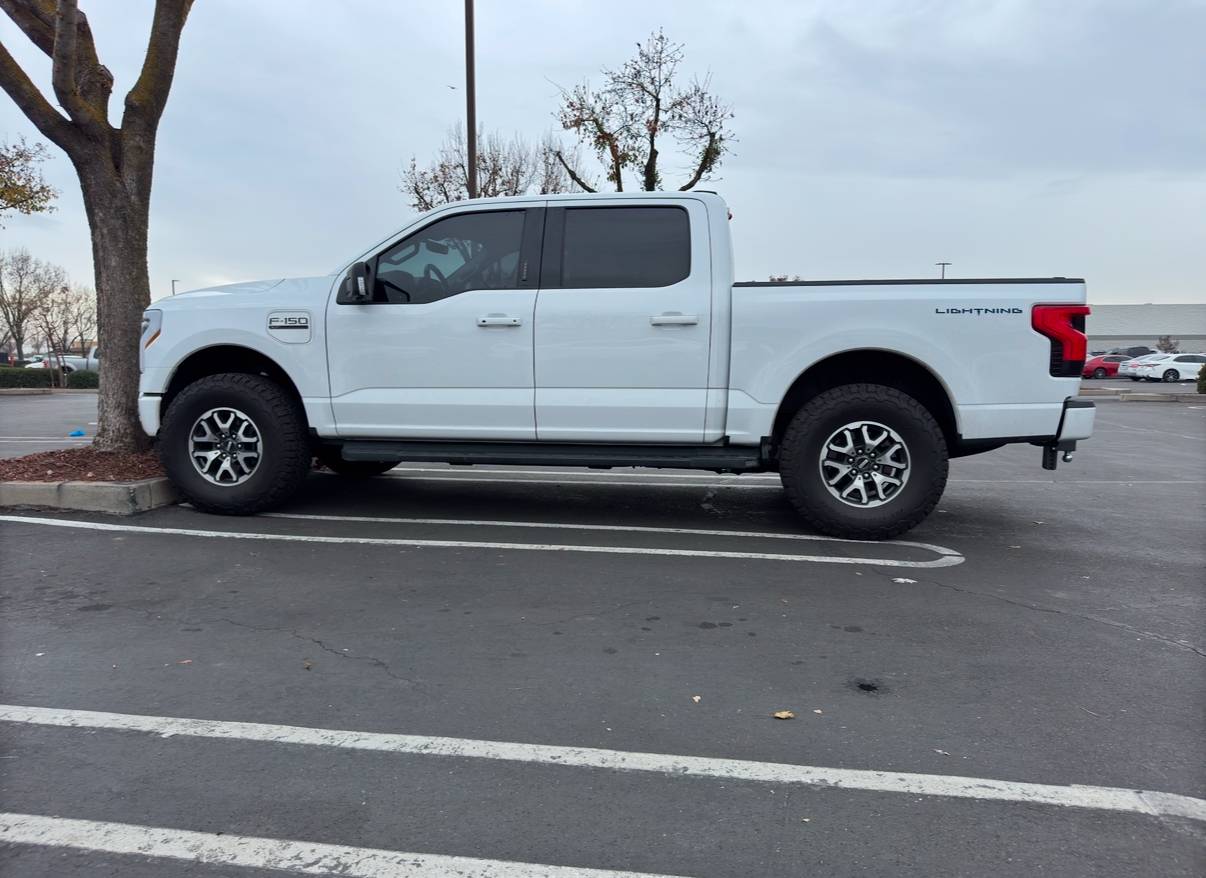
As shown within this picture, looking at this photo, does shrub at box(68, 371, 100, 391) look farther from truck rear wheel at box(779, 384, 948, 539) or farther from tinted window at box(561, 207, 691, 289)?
truck rear wheel at box(779, 384, 948, 539)

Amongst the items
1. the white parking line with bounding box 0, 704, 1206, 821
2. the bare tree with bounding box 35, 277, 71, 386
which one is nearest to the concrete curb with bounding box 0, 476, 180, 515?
the white parking line with bounding box 0, 704, 1206, 821

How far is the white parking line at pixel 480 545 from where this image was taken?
16.8ft

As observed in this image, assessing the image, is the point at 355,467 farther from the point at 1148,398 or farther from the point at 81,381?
the point at 81,381

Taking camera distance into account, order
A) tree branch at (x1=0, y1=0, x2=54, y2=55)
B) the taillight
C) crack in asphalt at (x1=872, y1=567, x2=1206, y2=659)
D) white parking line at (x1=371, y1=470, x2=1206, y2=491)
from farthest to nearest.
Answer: white parking line at (x1=371, y1=470, x2=1206, y2=491)
tree branch at (x1=0, y1=0, x2=54, y2=55)
the taillight
crack in asphalt at (x1=872, y1=567, x2=1206, y2=659)

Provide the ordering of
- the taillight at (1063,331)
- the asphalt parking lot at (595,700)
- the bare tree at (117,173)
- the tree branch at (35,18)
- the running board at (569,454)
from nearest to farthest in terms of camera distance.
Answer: the asphalt parking lot at (595,700) → the taillight at (1063,331) → the running board at (569,454) → the bare tree at (117,173) → the tree branch at (35,18)

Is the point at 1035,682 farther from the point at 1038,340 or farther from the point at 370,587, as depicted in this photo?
the point at 370,587

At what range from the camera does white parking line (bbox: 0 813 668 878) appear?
2.20 m

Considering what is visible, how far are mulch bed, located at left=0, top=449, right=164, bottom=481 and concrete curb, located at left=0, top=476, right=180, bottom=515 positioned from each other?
7.5 inches

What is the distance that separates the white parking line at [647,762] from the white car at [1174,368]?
45049 mm

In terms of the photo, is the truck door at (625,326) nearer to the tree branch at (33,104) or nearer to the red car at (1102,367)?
the tree branch at (33,104)

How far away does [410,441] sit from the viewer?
5957 mm

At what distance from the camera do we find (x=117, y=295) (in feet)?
23.2

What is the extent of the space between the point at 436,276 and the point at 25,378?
3054cm

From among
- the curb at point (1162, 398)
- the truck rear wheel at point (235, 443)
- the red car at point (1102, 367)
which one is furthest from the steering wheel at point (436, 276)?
the red car at point (1102, 367)
